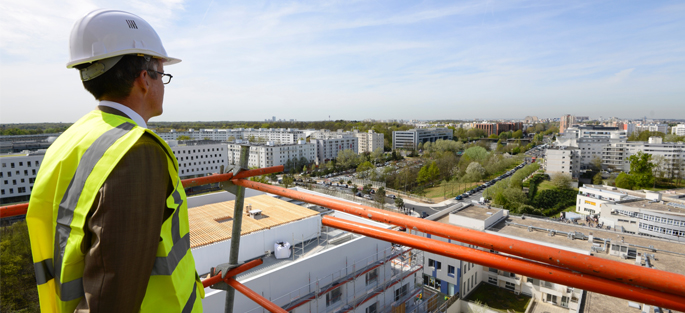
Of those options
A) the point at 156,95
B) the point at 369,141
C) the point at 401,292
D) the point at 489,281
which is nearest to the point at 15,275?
the point at 401,292

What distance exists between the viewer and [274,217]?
4.92 meters

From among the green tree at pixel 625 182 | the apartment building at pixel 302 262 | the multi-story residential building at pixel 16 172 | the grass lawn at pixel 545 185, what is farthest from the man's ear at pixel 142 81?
the green tree at pixel 625 182

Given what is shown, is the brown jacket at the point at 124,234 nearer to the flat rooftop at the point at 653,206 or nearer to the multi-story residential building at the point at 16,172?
the multi-story residential building at the point at 16,172

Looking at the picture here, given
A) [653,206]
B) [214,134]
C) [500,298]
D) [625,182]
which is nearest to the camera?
[500,298]

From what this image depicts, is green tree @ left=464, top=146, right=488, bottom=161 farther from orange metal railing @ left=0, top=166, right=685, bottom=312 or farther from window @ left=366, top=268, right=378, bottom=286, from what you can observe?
orange metal railing @ left=0, top=166, right=685, bottom=312

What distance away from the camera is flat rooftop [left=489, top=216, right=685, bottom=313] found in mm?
5594

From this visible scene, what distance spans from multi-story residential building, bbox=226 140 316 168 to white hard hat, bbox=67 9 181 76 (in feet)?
73.2

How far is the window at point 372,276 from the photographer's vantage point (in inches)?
196

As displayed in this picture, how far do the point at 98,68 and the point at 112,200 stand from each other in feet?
Result: 0.95

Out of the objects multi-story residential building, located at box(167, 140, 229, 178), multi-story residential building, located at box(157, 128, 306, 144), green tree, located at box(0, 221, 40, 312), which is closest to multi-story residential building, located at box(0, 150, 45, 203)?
green tree, located at box(0, 221, 40, 312)

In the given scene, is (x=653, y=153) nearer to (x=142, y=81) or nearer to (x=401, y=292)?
(x=401, y=292)

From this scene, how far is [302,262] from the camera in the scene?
4031mm

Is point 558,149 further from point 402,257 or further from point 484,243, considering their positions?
point 484,243

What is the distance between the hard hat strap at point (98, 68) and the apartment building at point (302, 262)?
3.17 m
